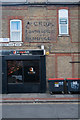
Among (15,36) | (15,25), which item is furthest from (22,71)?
(15,25)

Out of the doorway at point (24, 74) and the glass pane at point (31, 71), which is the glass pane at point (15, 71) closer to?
the doorway at point (24, 74)

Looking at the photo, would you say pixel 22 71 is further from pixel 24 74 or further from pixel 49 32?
→ pixel 49 32

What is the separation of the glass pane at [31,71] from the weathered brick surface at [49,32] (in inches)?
35.8

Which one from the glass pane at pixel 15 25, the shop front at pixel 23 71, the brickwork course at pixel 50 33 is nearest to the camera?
the shop front at pixel 23 71

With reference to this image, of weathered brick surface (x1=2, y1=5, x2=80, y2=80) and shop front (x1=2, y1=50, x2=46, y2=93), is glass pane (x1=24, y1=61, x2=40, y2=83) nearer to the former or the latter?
shop front (x1=2, y1=50, x2=46, y2=93)

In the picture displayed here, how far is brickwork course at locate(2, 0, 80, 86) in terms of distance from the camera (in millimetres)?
13891

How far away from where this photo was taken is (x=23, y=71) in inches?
541

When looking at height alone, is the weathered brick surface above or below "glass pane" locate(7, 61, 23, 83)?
above

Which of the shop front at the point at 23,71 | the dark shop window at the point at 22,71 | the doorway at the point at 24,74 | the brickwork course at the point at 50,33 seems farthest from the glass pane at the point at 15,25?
the dark shop window at the point at 22,71

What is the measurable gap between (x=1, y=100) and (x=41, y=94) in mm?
3118

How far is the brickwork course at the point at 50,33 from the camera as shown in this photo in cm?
1389

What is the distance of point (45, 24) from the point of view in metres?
14.0

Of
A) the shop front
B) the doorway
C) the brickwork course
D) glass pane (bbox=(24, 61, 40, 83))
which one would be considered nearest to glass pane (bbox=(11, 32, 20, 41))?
the brickwork course

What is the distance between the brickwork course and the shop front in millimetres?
476
